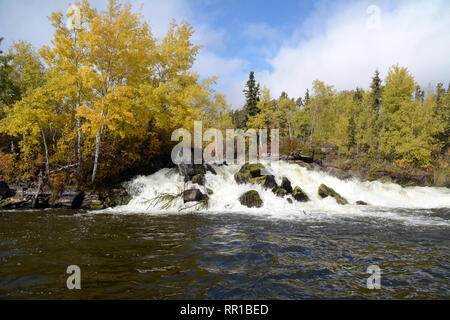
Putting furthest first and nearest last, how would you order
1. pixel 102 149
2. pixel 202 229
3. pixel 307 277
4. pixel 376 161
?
pixel 376 161 < pixel 102 149 < pixel 202 229 < pixel 307 277

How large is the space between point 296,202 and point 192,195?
22.2 feet

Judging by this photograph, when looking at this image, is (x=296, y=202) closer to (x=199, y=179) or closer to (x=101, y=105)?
(x=199, y=179)

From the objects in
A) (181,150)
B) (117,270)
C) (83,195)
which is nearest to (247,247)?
(117,270)

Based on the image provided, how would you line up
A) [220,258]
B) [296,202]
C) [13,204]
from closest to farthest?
[220,258] < [13,204] < [296,202]

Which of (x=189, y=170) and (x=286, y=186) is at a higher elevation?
(x=189, y=170)

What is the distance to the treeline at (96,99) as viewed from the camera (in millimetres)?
13459

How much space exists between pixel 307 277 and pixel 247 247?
225 centimetres

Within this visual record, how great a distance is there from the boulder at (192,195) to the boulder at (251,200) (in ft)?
8.42

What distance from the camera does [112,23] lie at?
1386 cm

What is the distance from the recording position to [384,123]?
102 ft

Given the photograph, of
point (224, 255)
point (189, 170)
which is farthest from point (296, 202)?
point (224, 255)

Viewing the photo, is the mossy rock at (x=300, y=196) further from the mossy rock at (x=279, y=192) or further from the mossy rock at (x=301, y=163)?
the mossy rock at (x=301, y=163)

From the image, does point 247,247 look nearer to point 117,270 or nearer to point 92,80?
point 117,270

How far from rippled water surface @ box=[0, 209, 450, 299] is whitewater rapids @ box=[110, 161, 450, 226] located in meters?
2.51
